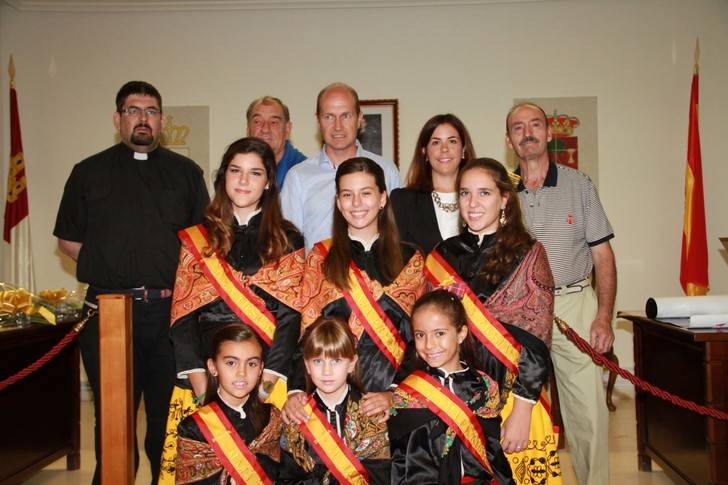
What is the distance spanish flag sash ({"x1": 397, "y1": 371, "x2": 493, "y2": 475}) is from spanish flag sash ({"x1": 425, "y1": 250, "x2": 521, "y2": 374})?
203mm

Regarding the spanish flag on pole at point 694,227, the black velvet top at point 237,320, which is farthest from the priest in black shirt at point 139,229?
the spanish flag on pole at point 694,227

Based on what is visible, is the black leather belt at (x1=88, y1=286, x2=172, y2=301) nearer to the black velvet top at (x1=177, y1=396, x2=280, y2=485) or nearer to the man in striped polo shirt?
the black velvet top at (x1=177, y1=396, x2=280, y2=485)

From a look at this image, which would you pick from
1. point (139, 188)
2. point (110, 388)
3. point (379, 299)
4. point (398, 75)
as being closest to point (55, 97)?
point (398, 75)

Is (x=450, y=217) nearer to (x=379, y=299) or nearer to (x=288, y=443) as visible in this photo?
(x=379, y=299)

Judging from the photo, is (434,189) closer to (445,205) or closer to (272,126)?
(445,205)

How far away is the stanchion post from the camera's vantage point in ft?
7.80

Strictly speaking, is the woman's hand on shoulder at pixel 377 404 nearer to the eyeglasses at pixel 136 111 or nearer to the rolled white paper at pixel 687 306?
the eyeglasses at pixel 136 111

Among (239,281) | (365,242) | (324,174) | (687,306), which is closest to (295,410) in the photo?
(239,281)

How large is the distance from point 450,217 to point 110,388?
1425 millimetres

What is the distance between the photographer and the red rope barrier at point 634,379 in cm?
245

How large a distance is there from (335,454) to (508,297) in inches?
29.9

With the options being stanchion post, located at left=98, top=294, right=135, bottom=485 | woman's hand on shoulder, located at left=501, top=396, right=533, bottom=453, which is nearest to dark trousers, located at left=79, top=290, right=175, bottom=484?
stanchion post, located at left=98, top=294, right=135, bottom=485

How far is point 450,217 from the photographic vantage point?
2.72m

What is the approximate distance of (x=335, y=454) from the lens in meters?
2.17
